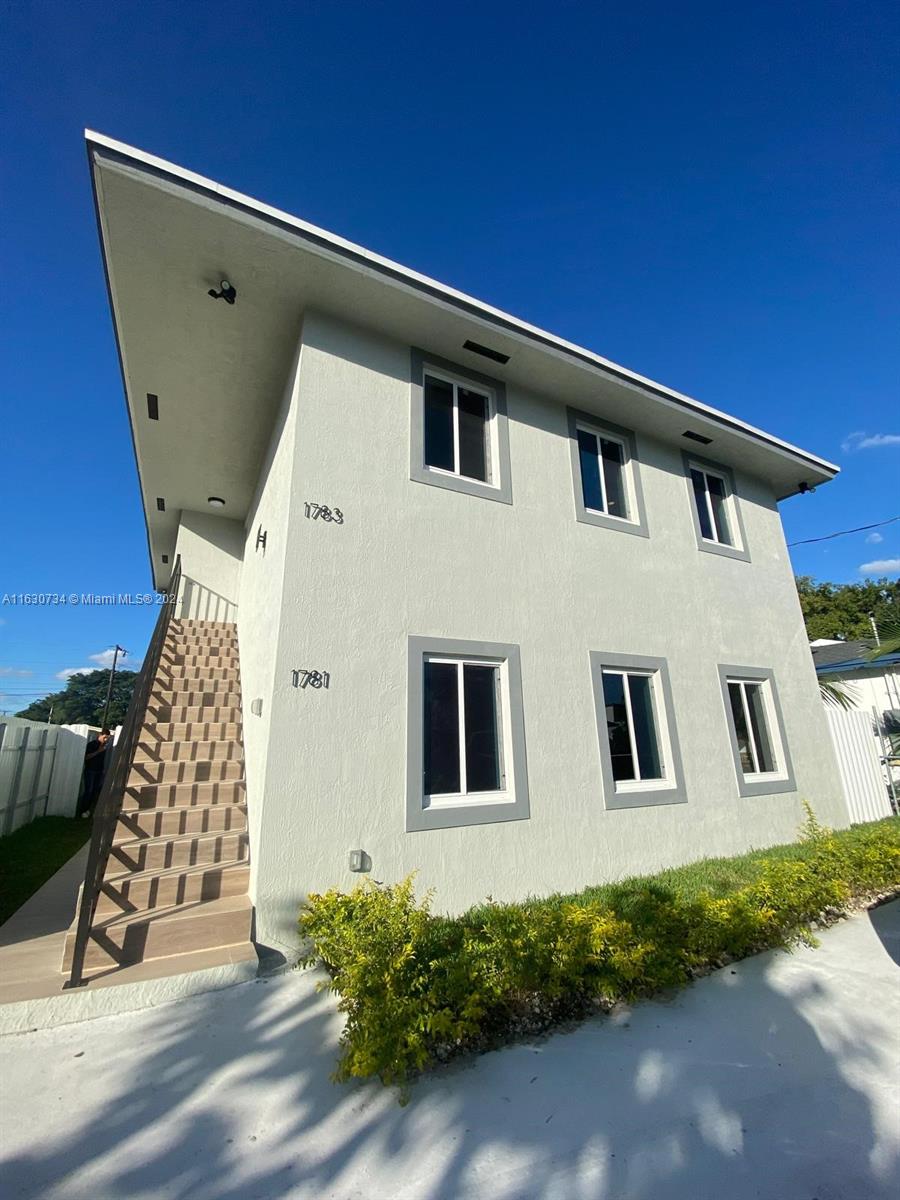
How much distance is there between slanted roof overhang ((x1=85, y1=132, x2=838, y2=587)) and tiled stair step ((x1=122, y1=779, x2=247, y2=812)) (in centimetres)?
516

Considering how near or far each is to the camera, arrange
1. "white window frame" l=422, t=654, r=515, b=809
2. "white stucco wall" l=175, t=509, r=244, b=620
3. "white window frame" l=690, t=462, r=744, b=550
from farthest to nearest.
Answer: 1. "white stucco wall" l=175, t=509, r=244, b=620
2. "white window frame" l=690, t=462, r=744, b=550
3. "white window frame" l=422, t=654, r=515, b=809

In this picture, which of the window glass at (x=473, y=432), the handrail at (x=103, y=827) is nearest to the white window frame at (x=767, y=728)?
the window glass at (x=473, y=432)

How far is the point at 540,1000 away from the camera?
3.24 meters

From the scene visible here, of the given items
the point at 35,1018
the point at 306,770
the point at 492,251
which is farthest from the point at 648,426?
the point at 35,1018

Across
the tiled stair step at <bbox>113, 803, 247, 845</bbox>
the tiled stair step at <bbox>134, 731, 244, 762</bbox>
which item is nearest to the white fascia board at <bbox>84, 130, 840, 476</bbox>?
the tiled stair step at <bbox>134, 731, 244, 762</bbox>

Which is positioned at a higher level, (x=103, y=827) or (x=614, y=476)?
(x=614, y=476)

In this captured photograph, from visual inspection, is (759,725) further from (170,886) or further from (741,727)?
(170,886)

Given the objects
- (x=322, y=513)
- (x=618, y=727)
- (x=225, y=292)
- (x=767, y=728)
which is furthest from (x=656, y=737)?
(x=225, y=292)

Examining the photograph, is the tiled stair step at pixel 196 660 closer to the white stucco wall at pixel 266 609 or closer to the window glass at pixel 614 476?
the white stucco wall at pixel 266 609

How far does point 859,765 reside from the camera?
896cm

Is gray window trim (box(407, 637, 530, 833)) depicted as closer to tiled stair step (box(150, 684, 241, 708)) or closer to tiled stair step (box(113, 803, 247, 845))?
tiled stair step (box(113, 803, 247, 845))

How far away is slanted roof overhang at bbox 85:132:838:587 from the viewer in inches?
181

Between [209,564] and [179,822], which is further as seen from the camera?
[209,564]

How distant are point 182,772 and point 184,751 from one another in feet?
1.62
